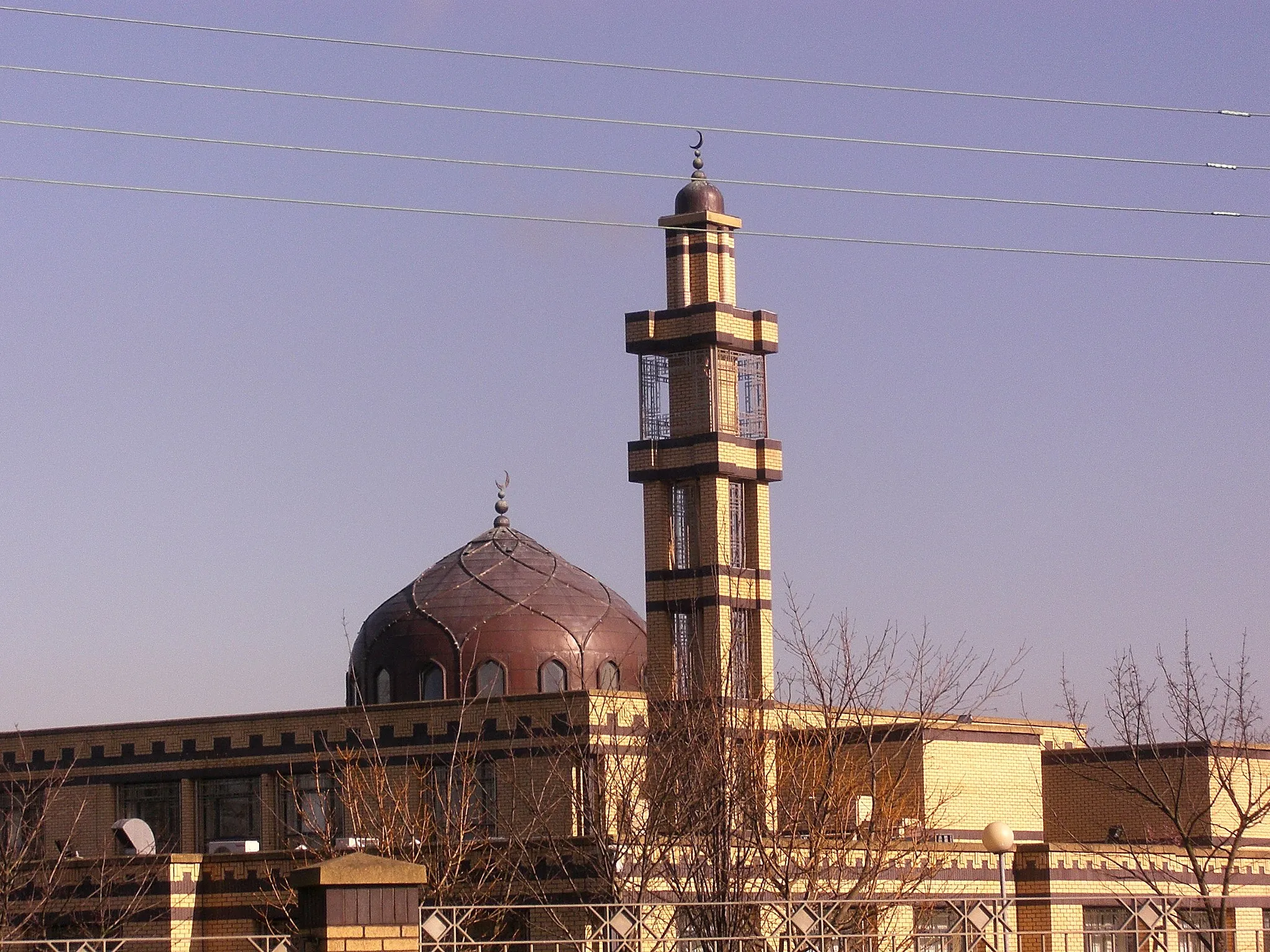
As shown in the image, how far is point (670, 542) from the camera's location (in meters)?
43.1

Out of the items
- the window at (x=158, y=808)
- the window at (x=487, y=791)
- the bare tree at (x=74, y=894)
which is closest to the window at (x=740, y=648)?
the window at (x=487, y=791)

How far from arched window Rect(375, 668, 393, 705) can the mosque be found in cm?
7

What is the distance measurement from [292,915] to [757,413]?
15318mm

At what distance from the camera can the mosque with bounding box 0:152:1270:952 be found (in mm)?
35188

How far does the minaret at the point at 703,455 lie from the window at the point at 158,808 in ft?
30.7

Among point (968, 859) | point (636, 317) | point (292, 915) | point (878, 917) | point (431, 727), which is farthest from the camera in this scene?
point (636, 317)

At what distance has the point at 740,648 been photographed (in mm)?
41250

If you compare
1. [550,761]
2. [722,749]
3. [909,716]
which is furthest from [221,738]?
[722,749]

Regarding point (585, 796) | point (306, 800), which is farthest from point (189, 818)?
point (585, 796)

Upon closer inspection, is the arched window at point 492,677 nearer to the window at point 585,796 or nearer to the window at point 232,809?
the window at point 232,809

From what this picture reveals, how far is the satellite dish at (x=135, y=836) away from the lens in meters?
38.0

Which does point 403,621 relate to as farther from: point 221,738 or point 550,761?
point 550,761

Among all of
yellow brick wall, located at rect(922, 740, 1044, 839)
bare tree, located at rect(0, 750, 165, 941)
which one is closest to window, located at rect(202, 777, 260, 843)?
bare tree, located at rect(0, 750, 165, 941)

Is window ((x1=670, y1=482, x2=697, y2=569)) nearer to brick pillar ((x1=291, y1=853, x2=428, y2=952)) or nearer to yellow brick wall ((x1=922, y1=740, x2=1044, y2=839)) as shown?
yellow brick wall ((x1=922, y1=740, x2=1044, y2=839))
